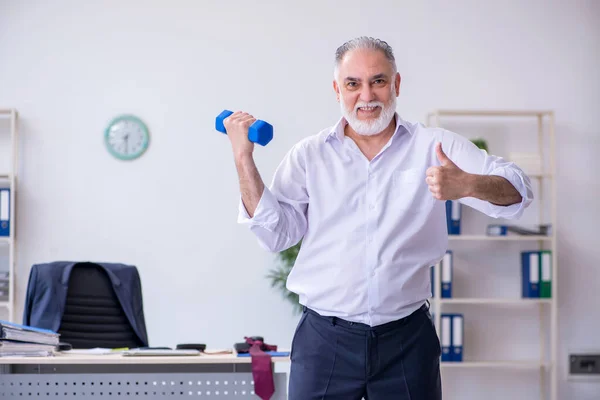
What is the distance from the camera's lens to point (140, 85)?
16.6 ft

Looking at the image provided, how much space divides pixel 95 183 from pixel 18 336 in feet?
7.15

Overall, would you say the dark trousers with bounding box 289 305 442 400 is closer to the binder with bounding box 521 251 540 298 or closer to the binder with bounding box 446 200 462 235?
the binder with bounding box 446 200 462 235

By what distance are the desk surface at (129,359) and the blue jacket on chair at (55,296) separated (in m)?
0.65

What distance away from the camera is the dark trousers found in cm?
180

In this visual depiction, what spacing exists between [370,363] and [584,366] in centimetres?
379

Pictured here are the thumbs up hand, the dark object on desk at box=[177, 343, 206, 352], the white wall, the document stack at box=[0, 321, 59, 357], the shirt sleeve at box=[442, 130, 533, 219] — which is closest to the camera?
the thumbs up hand

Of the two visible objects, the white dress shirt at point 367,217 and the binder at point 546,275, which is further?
the binder at point 546,275

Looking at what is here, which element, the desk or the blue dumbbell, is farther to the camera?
the desk

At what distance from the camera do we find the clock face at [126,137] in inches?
198

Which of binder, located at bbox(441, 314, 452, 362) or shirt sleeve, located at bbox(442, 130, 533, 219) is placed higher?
shirt sleeve, located at bbox(442, 130, 533, 219)

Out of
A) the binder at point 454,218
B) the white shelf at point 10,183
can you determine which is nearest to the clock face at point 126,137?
the white shelf at point 10,183

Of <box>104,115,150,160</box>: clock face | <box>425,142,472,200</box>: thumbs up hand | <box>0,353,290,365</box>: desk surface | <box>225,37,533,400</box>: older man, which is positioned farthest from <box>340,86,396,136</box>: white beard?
<box>104,115,150,160</box>: clock face

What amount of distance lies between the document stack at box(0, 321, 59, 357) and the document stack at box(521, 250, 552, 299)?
9.93ft

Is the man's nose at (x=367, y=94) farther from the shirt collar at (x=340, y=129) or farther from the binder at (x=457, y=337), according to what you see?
the binder at (x=457, y=337)
